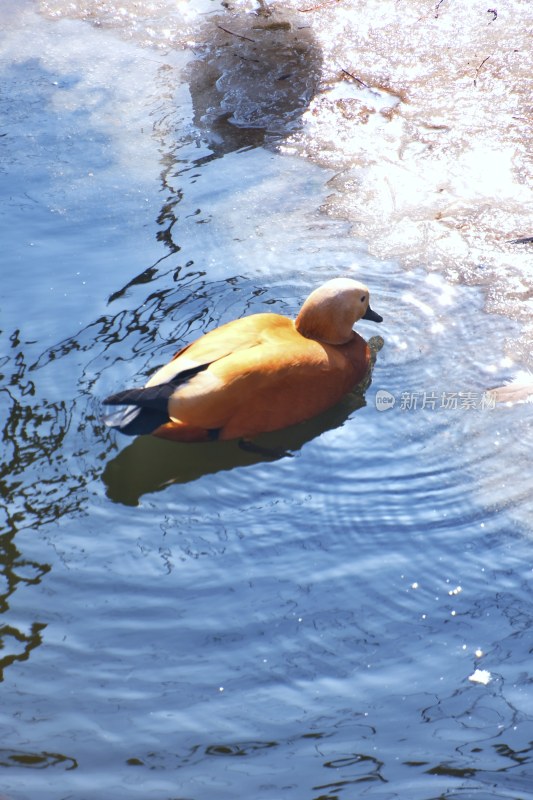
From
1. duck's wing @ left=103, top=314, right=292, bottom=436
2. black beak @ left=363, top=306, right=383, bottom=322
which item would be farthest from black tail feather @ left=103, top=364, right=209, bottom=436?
black beak @ left=363, top=306, right=383, bottom=322

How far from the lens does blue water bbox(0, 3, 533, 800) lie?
306 centimetres

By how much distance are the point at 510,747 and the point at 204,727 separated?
3.35 feet

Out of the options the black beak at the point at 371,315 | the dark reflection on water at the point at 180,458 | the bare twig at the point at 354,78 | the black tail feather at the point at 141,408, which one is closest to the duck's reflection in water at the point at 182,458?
the dark reflection on water at the point at 180,458

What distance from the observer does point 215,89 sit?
6.92m

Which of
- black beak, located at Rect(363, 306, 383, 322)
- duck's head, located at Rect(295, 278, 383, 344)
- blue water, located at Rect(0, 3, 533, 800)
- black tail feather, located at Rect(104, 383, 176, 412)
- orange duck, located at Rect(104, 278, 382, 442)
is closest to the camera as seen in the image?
blue water, located at Rect(0, 3, 533, 800)

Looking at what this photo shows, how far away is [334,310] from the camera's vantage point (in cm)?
469

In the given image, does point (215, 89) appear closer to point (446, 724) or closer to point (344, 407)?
point (344, 407)

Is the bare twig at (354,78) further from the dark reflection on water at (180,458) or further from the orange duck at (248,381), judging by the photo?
the dark reflection on water at (180,458)

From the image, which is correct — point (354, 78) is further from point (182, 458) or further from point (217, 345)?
point (182, 458)

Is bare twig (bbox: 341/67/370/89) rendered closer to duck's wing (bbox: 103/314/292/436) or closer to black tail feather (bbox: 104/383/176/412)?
duck's wing (bbox: 103/314/292/436)

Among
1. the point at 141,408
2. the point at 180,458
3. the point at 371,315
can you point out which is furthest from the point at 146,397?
the point at 371,315

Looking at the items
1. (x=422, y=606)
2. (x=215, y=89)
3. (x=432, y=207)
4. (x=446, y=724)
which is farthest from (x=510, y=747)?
(x=215, y=89)

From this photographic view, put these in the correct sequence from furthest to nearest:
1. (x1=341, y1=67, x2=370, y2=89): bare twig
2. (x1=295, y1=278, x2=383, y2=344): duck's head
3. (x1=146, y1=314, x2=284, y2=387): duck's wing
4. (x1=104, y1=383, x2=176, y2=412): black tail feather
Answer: (x1=341, y1=67, x2=370, y2=89): bare twig → (x1=295, y1=278, x2=383, y2=344): duck's head → (x1=146, y1=314, x2=284, y2=387): duck's wing → (x1=104, y1=383, x2=176, y2=412): black tail feather

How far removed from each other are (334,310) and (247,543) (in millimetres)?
1433
